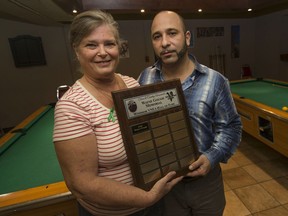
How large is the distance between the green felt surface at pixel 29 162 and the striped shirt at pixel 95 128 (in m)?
0.67

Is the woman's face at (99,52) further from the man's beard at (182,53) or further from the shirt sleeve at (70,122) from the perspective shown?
the man's beard at (182,53)

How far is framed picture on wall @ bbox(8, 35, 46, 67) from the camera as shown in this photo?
15.0 ft

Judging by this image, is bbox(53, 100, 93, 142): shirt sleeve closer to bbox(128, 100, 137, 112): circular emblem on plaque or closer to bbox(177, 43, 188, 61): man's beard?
bbox(128, 100, 137, 112): circular emblem on plaque

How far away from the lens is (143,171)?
795mm

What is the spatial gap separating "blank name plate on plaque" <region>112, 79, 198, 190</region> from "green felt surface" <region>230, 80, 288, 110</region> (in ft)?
6.60

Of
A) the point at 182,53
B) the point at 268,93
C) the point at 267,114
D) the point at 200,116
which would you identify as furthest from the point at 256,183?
the point at 182,53

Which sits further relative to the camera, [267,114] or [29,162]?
[267,114]

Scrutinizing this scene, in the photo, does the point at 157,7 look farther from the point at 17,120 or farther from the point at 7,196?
the point at 17,120

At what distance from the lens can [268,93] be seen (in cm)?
309

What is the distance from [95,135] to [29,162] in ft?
3.64

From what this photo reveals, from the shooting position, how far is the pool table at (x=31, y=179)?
1.11 metres

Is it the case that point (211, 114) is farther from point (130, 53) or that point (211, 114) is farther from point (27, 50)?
point (130, 53)

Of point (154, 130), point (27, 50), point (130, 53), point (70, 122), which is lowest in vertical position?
point (154, 130)

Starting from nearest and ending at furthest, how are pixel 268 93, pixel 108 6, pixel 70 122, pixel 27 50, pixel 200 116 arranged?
pixel 70 122 → pixel 200 116 → pixel 268 93 → pixel 108 6 → pixel 27 50
